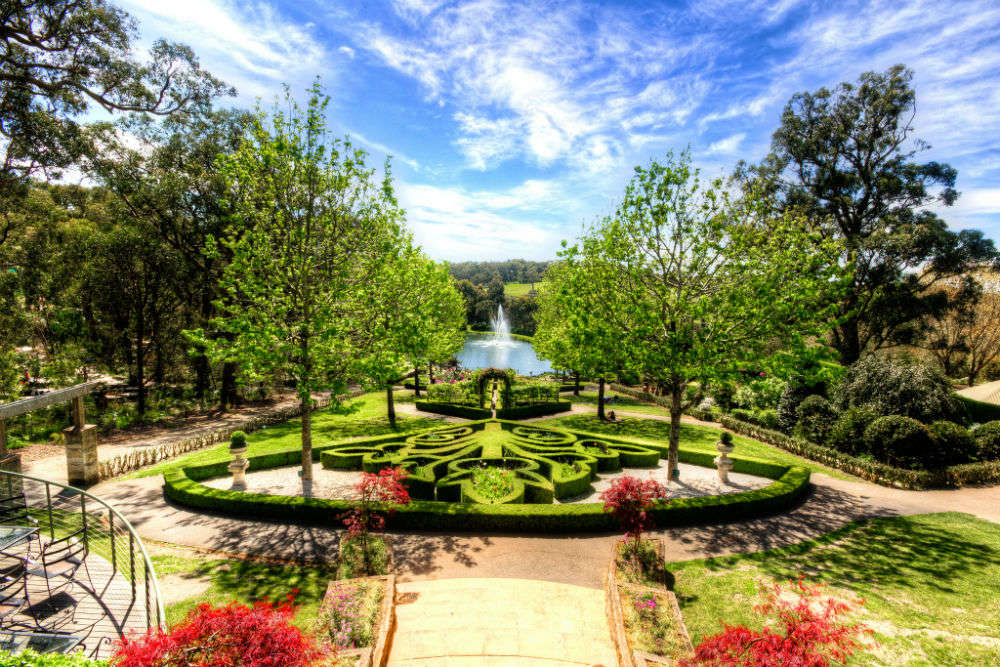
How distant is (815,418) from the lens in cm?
2233

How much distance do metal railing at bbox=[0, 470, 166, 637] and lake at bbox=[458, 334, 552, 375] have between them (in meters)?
46.6

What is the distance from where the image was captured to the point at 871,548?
11.7 m

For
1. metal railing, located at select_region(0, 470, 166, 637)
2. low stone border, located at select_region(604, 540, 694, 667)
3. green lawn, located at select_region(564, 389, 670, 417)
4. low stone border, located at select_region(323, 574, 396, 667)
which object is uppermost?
metal railing, located at select_region(0, 470, 166, 637)

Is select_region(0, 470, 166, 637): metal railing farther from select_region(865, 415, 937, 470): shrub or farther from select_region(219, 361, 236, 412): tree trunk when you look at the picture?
select_region(865, 415, 937, 470): shrub

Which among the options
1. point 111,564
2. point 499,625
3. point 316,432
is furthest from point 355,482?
point 499,625

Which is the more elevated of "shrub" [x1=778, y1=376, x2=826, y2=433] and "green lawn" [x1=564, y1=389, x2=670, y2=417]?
"shrub" [x1=778, y1=376, x2=826, y2=433]

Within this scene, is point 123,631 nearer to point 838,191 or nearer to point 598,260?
point 598,260

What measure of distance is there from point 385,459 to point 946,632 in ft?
50.7

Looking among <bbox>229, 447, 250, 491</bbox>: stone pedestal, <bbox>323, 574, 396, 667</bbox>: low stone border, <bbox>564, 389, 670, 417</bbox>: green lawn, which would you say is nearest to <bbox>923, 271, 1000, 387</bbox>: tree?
<bbox>564, 389, 670, 417</bbox>: green lawn

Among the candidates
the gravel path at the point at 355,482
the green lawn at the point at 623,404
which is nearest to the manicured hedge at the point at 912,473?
the gravel path at the point at 355,482

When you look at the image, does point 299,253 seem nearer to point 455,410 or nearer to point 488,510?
point 488,510

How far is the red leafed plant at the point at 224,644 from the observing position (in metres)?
4.11

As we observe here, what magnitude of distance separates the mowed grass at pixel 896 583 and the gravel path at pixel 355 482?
12.0 feet

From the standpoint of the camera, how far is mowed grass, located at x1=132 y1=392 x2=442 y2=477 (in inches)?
715
